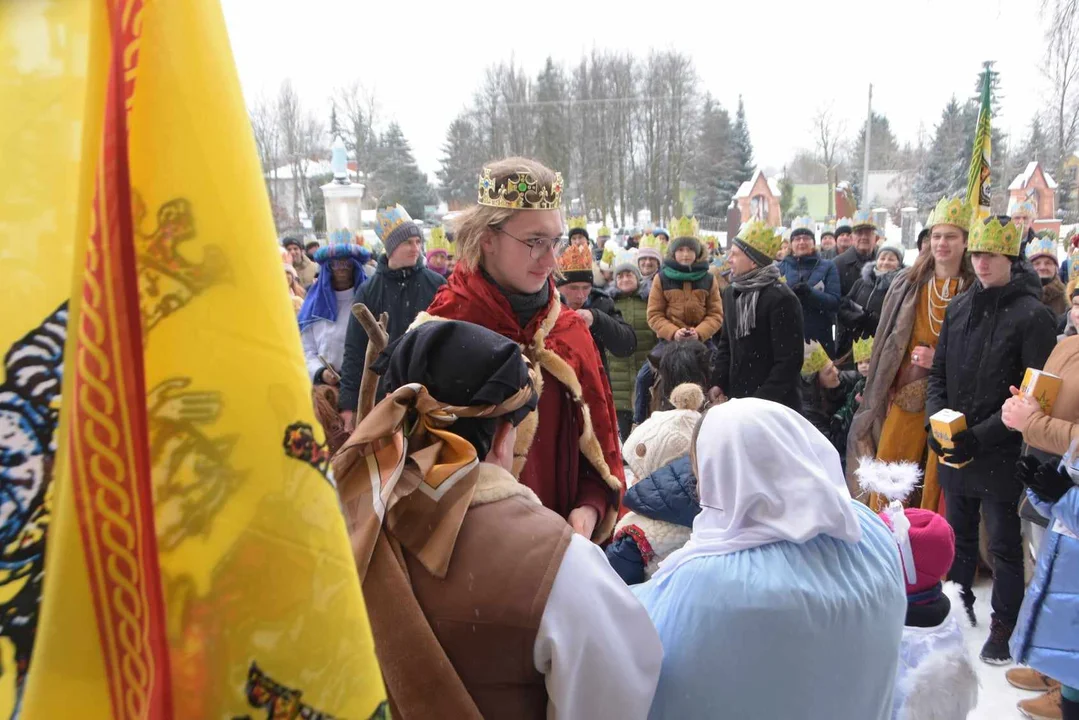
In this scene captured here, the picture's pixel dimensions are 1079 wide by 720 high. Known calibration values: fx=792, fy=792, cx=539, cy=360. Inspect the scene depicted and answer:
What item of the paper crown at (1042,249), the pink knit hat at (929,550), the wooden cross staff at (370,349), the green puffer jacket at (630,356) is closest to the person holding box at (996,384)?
the pink knit hat at (929,550)

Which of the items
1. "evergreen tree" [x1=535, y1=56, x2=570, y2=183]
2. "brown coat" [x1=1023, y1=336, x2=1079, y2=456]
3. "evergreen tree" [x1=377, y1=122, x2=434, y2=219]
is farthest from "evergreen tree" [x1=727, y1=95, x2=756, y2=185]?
"brown coat" [x1=1023, y1=336, x2=1079, y2=456]

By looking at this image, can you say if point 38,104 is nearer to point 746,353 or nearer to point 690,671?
point 690,671

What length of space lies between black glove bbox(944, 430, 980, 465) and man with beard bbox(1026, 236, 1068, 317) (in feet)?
8.83

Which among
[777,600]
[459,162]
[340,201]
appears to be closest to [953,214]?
[777,600]

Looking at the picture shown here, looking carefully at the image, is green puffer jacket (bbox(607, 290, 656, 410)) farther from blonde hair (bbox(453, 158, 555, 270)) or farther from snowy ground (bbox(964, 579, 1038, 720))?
blonde hair (bbox(453, 158, 555, 270))

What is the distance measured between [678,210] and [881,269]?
3371 cm

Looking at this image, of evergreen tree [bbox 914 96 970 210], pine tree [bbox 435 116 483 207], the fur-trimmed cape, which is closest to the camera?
the fur-trimmed cape

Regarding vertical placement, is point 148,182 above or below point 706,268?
above

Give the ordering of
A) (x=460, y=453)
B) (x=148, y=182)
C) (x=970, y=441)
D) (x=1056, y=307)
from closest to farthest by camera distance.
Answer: (x=148, y=182) → (x=460, y=453) → (x=970, y=441) → (x=1056, y=307)

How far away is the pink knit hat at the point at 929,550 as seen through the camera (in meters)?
2.31

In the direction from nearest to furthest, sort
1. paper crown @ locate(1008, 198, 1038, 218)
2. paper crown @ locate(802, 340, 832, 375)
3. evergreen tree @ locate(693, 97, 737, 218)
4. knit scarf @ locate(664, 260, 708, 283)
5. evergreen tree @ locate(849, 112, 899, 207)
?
paper crown @ locate(802, 340, 832, 375)
knit scarf @ locate(664, 260, 708, 283)
paper crown @ locate(1008, 198, 1038, 218)
evergreen tree @ locate(693, 97, 737, 218)
evergreen tree @ locate(849, 112, 899, 207)

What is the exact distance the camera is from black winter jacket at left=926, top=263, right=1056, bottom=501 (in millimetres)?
4012

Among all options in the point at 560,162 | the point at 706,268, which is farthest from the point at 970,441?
the point at 560,162

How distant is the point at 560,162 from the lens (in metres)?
35.9
